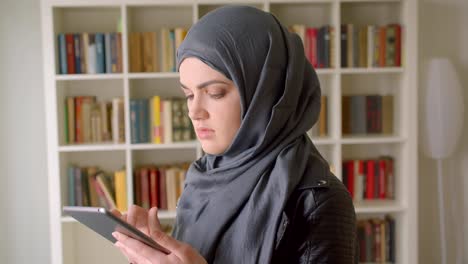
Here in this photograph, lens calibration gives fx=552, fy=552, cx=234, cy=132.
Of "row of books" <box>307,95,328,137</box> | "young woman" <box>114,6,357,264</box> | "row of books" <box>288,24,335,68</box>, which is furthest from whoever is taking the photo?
"row of books" <box>307,95,328,137</box>

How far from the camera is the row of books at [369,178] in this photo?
10.2 feet

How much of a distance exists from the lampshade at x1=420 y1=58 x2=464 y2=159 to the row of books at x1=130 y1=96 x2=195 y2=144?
132 centimetres

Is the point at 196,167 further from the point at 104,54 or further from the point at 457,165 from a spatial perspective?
the point at 457,165

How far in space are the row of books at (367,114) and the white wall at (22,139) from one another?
68.4 inches

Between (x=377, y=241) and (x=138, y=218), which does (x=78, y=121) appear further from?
(x=138, y=218)

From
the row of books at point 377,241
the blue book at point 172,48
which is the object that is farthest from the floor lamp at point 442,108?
the blue book at point 172,48

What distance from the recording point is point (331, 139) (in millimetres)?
2977

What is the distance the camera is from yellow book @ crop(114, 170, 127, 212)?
3000 mm

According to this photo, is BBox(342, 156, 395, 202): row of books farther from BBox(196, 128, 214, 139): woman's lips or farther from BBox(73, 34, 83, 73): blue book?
BBox(196, 128, 214, 139): woman's lips

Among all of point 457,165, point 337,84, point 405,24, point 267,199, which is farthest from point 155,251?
point 457,165

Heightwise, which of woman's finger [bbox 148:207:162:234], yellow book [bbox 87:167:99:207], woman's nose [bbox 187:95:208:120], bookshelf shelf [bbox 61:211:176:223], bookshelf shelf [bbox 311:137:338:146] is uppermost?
woman's nose [bbox 187:95:208:120]

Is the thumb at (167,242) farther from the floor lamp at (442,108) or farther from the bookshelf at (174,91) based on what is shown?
Result: the floor lamp at (442,108)

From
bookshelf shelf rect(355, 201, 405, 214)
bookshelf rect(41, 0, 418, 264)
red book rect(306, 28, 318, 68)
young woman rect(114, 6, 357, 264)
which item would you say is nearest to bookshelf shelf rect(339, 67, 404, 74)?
bookshelf rect(41, 0, 418, 264)

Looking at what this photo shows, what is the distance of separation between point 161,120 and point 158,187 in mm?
372
